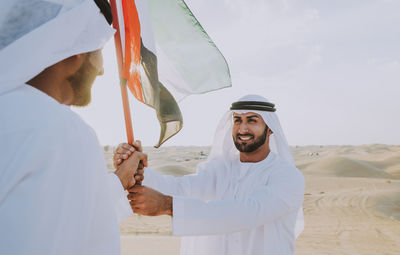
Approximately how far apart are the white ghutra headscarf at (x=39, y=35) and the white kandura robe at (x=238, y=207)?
68.4 inches

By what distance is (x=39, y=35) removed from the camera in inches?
49.9

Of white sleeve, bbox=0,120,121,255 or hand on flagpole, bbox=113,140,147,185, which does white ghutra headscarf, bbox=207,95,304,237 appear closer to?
hand on flagpole, bbox=113,140,147,185

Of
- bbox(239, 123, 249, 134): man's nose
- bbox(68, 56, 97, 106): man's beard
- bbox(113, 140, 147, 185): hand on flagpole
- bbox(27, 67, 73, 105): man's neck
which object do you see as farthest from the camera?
bbox(239, 123, 249, 134): man's nose

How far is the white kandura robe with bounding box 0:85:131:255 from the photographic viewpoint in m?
1.00

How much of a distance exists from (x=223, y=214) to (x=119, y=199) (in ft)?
3.25

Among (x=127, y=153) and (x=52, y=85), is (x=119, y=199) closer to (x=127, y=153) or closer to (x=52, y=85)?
(x=127, y=153)

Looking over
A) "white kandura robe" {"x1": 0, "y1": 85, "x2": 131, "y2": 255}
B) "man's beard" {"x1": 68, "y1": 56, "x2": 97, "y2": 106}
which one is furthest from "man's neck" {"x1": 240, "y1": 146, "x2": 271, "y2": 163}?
"white kandura robe" {"x1": 0, "y1": 85, "x2": 131, "y2": 255}

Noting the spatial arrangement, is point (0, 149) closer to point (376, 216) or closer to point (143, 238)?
point (143, 238)

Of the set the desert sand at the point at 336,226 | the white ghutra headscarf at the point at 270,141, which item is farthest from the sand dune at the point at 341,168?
the white ghutra headscarf at the point at 270,141

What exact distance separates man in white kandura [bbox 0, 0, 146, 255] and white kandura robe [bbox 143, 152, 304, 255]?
1.59 m

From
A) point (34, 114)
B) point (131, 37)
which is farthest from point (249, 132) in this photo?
point (34, 114)

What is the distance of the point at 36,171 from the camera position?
1038 mm

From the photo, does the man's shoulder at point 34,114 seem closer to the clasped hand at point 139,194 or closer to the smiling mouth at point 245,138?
the clasped hand at point 139,194

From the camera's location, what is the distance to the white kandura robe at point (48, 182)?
3.28ft
